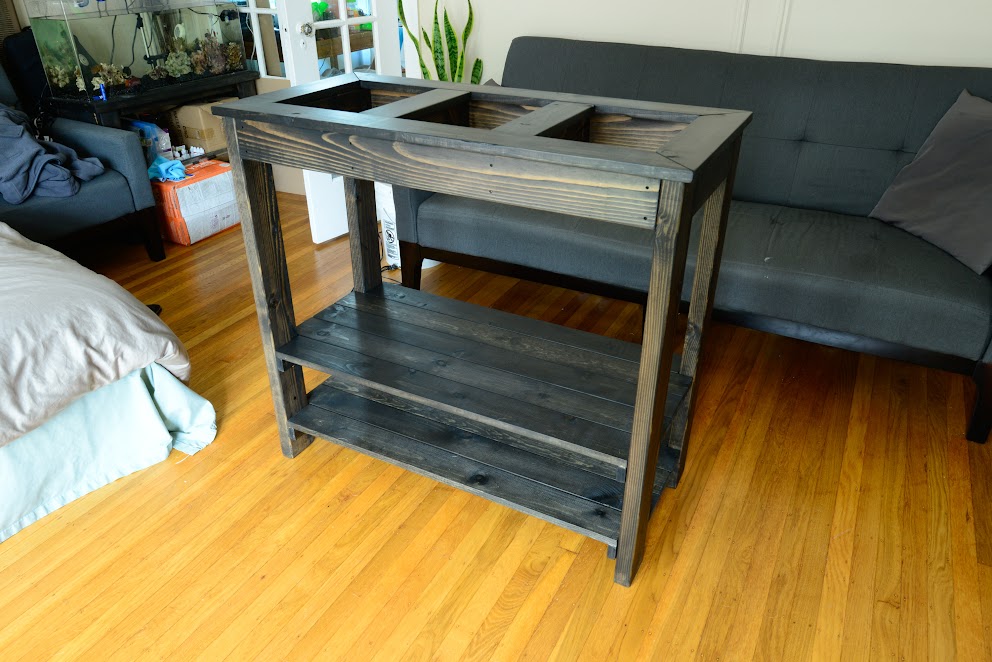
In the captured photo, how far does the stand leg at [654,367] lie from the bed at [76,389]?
3.69 feet

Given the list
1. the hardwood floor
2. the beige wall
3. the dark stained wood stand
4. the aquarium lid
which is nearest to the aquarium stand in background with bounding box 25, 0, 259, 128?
the aquarium lid

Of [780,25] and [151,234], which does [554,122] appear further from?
[151,234]

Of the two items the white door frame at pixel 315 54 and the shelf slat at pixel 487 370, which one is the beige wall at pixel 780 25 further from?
the shelf slat at pixel 487 370

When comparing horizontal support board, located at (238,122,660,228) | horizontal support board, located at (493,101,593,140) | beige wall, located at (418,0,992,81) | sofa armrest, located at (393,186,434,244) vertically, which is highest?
beige wall, located at (418,0,992,81)

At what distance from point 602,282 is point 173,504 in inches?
49.9

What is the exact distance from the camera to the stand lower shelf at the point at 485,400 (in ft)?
4.73

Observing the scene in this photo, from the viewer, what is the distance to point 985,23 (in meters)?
2.18

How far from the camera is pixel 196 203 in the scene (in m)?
3.05

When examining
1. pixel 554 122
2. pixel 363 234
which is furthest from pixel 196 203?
pixel 554 122

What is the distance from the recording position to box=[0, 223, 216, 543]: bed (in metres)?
1.53

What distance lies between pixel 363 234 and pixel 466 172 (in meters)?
0.71

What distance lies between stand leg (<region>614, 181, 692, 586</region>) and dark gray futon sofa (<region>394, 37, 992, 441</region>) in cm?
73

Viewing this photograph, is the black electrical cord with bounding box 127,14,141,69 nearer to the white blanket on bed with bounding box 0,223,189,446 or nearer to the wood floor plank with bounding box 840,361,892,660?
the white blanket on bed with bounding box 0,223,189,446

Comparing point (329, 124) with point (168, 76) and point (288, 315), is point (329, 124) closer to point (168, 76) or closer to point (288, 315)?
point (288, 315)
